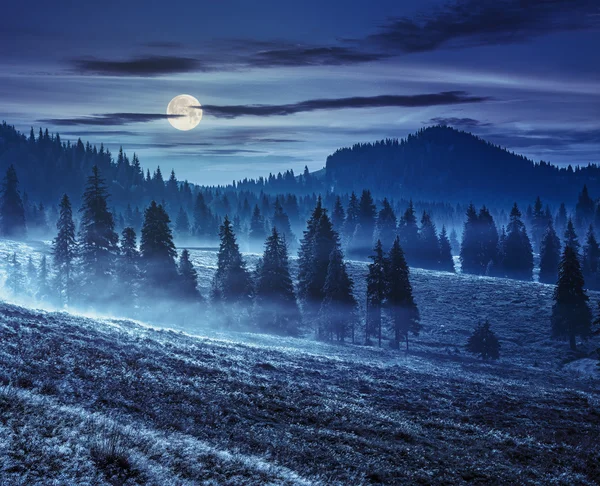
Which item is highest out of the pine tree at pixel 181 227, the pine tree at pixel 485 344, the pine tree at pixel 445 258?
the pine tree at pixel 181 227

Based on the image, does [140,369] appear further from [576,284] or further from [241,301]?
[576,284]

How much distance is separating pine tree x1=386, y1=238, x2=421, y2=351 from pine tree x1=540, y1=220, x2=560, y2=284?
54.1 m

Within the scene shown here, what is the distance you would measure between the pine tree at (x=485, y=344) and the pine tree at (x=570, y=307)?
1191 cm

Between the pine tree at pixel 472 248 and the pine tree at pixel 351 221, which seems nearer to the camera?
the pine tree at pixel 472 248

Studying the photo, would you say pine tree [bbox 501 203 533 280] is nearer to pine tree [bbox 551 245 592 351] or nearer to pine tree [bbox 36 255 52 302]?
pine tree [bbox 551 245 592 351]

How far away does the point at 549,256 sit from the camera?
97125 mm

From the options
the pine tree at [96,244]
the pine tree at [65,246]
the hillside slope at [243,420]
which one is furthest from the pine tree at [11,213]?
the hillside slope at [243,420]

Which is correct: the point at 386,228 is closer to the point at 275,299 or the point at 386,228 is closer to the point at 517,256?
the point at 517,256

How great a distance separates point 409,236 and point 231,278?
5382cm

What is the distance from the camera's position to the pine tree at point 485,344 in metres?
51.2

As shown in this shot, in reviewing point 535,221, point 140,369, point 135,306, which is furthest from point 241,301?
point 535,221

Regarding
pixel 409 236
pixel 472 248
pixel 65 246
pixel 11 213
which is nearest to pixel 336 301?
pixel 65 246

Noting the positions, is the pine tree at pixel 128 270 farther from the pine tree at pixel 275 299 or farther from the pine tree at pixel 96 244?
the pine tree at pixel 275 299

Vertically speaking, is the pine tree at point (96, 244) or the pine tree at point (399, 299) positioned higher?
the pine tree at point (96, 244)
